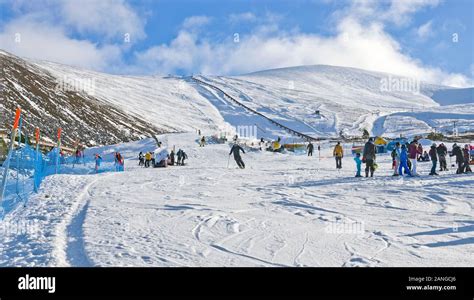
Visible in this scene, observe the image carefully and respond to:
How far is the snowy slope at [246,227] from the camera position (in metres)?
5.69

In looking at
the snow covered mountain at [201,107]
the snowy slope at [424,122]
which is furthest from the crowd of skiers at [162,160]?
the snowy slope at [424,122]

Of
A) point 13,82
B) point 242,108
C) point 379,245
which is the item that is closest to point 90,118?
point 13,82

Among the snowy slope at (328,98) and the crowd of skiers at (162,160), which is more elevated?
the snowy slope at (328,98)

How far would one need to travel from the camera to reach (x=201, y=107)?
11038 centimetres

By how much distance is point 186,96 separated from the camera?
124 m

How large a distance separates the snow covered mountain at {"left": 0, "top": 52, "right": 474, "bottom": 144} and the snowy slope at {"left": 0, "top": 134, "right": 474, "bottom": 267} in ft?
188

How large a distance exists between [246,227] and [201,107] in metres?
104

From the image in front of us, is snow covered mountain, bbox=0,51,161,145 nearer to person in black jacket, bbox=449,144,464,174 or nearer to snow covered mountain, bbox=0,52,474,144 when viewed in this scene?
snow covered mountain, bbox=0,52,474,144

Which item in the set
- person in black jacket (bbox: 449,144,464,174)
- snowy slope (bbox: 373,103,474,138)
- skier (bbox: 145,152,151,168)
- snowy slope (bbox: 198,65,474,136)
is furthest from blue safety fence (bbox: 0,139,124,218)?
snowy slope (bbox: 373,103,474,138)

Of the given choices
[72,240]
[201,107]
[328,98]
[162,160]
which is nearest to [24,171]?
[72,240]

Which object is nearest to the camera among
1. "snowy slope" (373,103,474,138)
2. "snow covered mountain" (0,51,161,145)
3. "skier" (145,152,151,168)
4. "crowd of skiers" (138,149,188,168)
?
"crowd of skiers" (138,149,188,168)

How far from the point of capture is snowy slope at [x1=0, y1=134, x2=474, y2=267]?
5.69 metres

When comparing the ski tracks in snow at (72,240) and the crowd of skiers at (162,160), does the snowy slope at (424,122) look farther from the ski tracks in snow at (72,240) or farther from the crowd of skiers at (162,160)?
the ski tracks in snow at (72,240)

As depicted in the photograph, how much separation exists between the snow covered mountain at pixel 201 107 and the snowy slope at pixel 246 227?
188 feet
